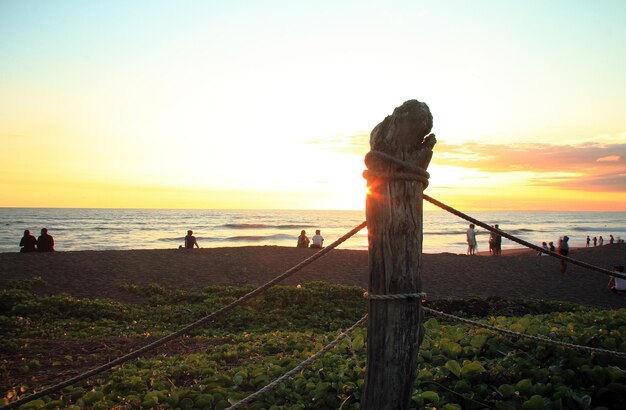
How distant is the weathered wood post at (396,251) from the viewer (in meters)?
2.90

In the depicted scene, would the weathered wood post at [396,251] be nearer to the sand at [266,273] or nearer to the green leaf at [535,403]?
the green leaf at [535,403]

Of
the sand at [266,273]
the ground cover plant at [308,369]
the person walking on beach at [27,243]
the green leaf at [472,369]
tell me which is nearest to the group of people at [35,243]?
the person walking on beach at [27,243]

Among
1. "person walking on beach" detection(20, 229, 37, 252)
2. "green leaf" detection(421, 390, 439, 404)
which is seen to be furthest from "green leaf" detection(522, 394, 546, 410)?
"person walking on beach" detection(20, 229, 37, 252)

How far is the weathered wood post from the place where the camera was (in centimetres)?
290

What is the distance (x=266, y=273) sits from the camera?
1866 centimetres

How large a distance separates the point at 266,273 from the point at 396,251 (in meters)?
16.1

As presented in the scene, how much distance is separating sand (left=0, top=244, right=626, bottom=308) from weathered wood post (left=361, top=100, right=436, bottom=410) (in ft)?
41.2

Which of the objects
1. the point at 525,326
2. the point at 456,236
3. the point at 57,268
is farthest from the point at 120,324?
the point at 456,236

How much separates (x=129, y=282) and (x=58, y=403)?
40.1 ft

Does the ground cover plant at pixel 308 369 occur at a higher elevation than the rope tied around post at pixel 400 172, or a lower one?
lower

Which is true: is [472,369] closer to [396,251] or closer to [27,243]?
[396,251]

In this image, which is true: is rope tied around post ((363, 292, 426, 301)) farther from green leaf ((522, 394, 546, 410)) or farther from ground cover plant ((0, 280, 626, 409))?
green leaf ((522, 394, 546, 410))

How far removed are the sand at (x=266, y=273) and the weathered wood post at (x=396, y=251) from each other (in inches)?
495

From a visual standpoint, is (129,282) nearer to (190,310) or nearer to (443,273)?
(190,310)
